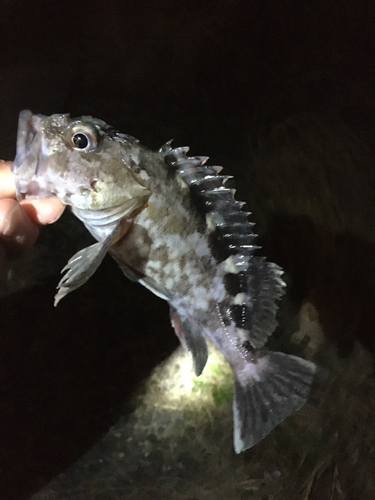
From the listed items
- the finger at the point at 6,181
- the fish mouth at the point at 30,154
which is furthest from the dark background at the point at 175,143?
the fish mouth at the point at 30,154

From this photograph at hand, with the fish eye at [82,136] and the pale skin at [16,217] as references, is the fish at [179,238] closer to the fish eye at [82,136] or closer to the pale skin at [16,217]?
the fish eye at [82,136]

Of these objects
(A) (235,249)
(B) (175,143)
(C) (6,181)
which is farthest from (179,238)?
(B) (175,143)

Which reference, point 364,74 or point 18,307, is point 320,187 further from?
point 18,307

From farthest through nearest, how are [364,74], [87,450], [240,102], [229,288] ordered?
[240,102] < [87,450] < [364,74] < [229,288]

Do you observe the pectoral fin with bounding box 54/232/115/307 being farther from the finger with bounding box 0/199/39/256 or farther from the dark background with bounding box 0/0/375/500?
the dark background with bounding box 0/0/375/500

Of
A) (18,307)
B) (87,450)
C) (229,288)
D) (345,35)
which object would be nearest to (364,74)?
(345,35)

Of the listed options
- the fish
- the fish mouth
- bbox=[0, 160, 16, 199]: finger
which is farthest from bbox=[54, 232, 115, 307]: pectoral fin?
bbox=[0, 160, 16, 199]: finger

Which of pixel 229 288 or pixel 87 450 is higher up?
pixel 229 288
